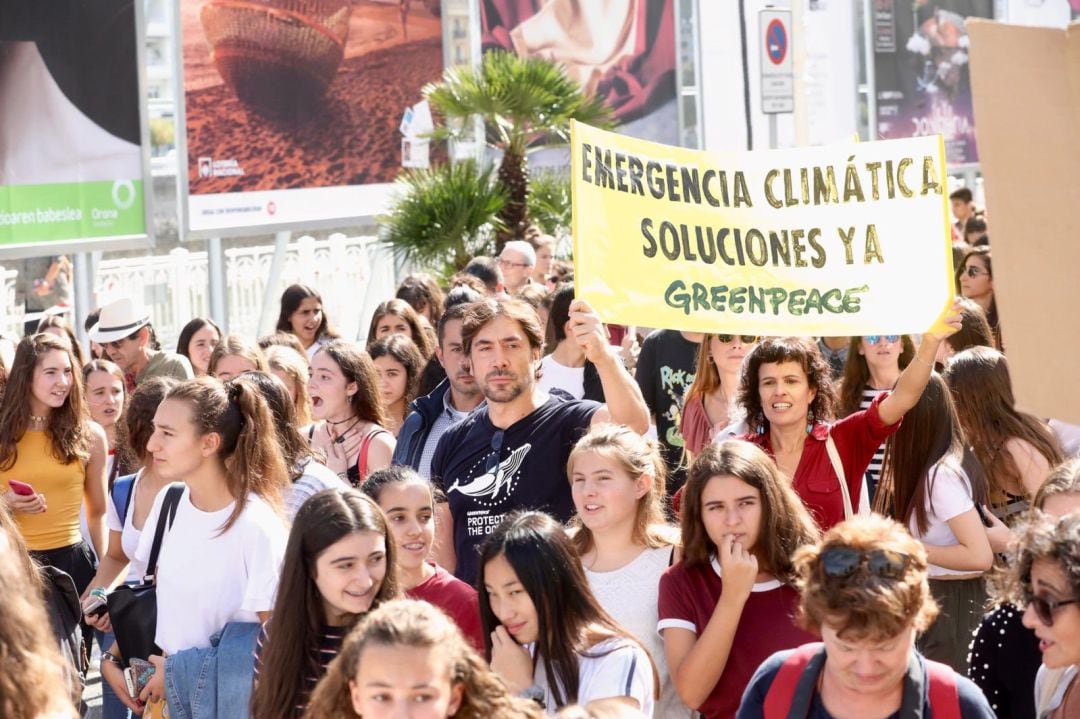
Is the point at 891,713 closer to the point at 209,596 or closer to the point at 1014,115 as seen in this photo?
the point at 1014,115

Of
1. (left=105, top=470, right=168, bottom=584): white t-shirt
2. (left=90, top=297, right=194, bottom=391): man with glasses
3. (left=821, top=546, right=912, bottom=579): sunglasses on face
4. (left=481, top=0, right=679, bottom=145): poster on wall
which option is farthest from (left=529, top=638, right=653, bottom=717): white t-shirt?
(left=481, top=0, right=679, bottom=145): poster on wall

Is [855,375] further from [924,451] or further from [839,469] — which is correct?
[839,469]

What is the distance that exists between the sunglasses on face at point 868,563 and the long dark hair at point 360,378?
11.6ft

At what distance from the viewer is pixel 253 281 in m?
15.2

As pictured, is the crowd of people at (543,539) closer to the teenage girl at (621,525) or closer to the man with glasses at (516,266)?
the teenage girl at (621,525)

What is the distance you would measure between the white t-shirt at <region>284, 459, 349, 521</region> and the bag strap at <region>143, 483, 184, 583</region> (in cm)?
39

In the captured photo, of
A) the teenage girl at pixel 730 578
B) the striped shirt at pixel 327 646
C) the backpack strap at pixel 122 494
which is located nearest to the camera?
the striped shirt at pixel 327 646

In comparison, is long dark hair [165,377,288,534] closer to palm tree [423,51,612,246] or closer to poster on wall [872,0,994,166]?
palm tree [423,51,612,246]

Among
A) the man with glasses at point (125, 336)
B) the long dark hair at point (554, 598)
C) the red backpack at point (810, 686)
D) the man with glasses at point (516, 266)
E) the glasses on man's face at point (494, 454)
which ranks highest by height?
the man with glasses at point (516, 266)

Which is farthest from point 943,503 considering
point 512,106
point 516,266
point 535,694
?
point 512,106

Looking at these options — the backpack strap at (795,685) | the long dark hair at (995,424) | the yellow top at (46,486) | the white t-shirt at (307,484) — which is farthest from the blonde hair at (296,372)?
the backpack strap at (795,685)

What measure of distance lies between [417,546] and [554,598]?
2.44 feet

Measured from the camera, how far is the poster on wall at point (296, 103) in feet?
45.5

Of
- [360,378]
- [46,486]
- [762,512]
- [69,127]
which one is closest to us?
[762,512]
